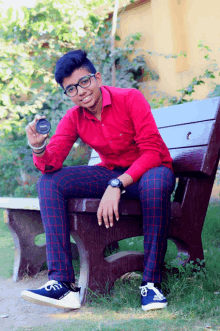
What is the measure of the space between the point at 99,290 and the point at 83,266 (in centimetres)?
17

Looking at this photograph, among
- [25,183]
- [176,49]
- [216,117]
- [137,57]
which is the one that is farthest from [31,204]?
[25,183]

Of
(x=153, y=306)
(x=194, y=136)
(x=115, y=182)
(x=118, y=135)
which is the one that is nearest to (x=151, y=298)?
(x=153, y=306)

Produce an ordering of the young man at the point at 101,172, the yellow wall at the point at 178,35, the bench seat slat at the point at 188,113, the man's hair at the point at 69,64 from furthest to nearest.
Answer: the yellow wall at the point at 178,35, the bench seat slat at the point at 188,113, the man's hair at the point at 69,64, the young man at the point at 101,172

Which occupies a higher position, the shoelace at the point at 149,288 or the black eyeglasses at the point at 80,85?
the black eyeglasses at the point at 80,85

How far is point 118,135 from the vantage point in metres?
2.66

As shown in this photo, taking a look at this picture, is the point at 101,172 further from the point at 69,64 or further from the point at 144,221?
the point at 69,64

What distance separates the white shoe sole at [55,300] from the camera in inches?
85.1

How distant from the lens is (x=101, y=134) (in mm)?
2705

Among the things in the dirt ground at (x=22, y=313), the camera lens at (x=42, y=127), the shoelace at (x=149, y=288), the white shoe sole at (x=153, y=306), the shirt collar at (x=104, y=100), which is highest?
the shirt collar at (x=104, y=100)

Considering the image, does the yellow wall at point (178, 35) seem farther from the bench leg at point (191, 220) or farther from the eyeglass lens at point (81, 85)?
the eyeglass lens at point (81, 85)

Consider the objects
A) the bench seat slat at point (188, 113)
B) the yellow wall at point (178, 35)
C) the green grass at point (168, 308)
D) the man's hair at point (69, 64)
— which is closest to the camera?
the green grass at point (168, 308)

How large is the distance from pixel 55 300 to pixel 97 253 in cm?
37

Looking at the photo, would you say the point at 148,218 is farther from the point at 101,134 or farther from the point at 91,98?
the point at 91,98

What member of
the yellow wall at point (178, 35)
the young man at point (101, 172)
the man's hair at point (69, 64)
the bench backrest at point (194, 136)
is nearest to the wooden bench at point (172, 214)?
the bench backrest at point (194, 136)
